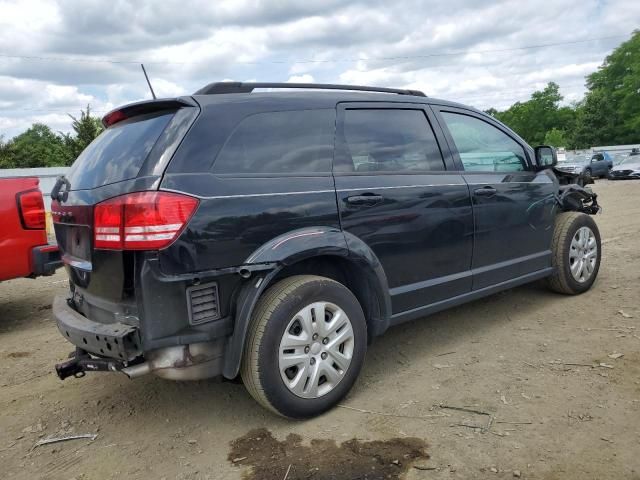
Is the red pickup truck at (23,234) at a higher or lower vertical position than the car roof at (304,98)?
lower

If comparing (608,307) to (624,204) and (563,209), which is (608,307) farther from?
(624,204)

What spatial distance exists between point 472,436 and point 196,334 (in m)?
1.51

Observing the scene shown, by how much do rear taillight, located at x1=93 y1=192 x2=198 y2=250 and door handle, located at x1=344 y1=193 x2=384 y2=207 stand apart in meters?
1.00

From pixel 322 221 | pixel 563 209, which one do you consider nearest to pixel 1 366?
pixel 322 221

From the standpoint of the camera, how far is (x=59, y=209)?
327 cm

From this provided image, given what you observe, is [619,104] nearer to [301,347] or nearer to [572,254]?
[572,254]

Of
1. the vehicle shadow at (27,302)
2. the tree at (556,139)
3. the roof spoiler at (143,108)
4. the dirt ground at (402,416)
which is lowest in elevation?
the dirt ground at (402,416)

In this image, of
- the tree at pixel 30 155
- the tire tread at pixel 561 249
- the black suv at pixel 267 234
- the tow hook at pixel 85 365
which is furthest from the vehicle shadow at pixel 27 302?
the tree at pixel 30 155

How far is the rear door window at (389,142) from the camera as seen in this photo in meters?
3.47

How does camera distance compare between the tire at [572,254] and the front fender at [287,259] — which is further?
the tire at [572,254]

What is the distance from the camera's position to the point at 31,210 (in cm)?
508

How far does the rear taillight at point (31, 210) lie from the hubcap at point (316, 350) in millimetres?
3326

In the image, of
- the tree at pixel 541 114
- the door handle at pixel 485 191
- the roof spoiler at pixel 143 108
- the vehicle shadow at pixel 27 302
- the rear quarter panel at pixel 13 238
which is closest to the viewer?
the roof spoiler at pixel 143 108

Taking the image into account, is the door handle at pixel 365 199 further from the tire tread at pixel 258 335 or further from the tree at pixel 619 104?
the tree at pixel 619 104
